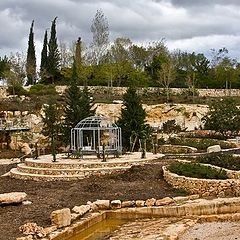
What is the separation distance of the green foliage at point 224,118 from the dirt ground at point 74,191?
14028 millimetres

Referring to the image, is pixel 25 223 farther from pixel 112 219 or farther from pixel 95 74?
pixel 95 74

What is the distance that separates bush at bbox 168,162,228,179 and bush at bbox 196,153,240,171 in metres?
1.02

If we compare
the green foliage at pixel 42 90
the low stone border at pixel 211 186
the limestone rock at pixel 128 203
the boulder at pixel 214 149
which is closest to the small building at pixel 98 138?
the boulder at pixel 214 149

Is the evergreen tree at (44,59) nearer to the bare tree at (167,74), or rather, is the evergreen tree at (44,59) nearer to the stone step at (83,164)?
the bare tree at (167,74)

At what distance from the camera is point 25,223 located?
14555mm

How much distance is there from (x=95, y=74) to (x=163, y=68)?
8518mm

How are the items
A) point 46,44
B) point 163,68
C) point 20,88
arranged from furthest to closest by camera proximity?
point 46,44 < point 163,68 < point 20,88

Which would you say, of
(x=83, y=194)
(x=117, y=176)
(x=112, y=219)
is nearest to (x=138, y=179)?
(x=117, y=176)

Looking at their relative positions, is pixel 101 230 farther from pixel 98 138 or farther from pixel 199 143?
pixel 199 143

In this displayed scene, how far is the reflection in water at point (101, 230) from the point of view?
47.8ft

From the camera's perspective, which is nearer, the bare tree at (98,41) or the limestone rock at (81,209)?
the limestone rock at (81,209)

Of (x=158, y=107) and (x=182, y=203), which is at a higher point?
(x=158, y=107)

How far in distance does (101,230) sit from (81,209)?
3.84 feet

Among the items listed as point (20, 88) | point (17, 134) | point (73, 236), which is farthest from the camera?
point (20, 88)
